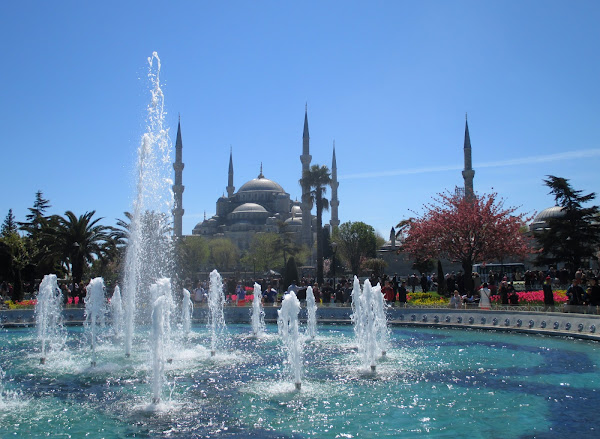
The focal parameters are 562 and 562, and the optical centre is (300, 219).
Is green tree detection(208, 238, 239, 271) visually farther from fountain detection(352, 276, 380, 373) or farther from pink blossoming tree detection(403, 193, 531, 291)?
fountain detection(352, 276, 380, 373)

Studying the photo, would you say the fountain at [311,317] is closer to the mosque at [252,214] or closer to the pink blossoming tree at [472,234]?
the pink blossoming tree at [472,234]

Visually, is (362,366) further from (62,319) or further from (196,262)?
(196,262)

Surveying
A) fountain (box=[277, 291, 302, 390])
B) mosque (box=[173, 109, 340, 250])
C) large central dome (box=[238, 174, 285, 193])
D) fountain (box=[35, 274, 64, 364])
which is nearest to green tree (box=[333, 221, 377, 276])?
Answer: mosque (box=[173, 109, 340, 250])

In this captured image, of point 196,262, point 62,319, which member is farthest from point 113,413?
point 196,262

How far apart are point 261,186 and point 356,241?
4018 centimetres

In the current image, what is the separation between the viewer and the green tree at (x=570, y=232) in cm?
2306

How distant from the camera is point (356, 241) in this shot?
40844 millimetres

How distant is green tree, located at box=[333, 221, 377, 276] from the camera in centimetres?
3994

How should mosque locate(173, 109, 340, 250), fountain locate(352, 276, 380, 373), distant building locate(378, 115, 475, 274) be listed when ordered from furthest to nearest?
mosque locate(173, 109, 340, 250) → distant building locate(378, 115, 475, 274) → fountain locate(352, 276, 380, 373)

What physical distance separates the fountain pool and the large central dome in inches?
2709

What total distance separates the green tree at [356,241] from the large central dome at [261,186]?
121 ft

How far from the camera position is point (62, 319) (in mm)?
15000

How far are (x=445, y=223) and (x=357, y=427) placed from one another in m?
14.8

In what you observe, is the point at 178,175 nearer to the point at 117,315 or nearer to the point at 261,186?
the point at 261,186
